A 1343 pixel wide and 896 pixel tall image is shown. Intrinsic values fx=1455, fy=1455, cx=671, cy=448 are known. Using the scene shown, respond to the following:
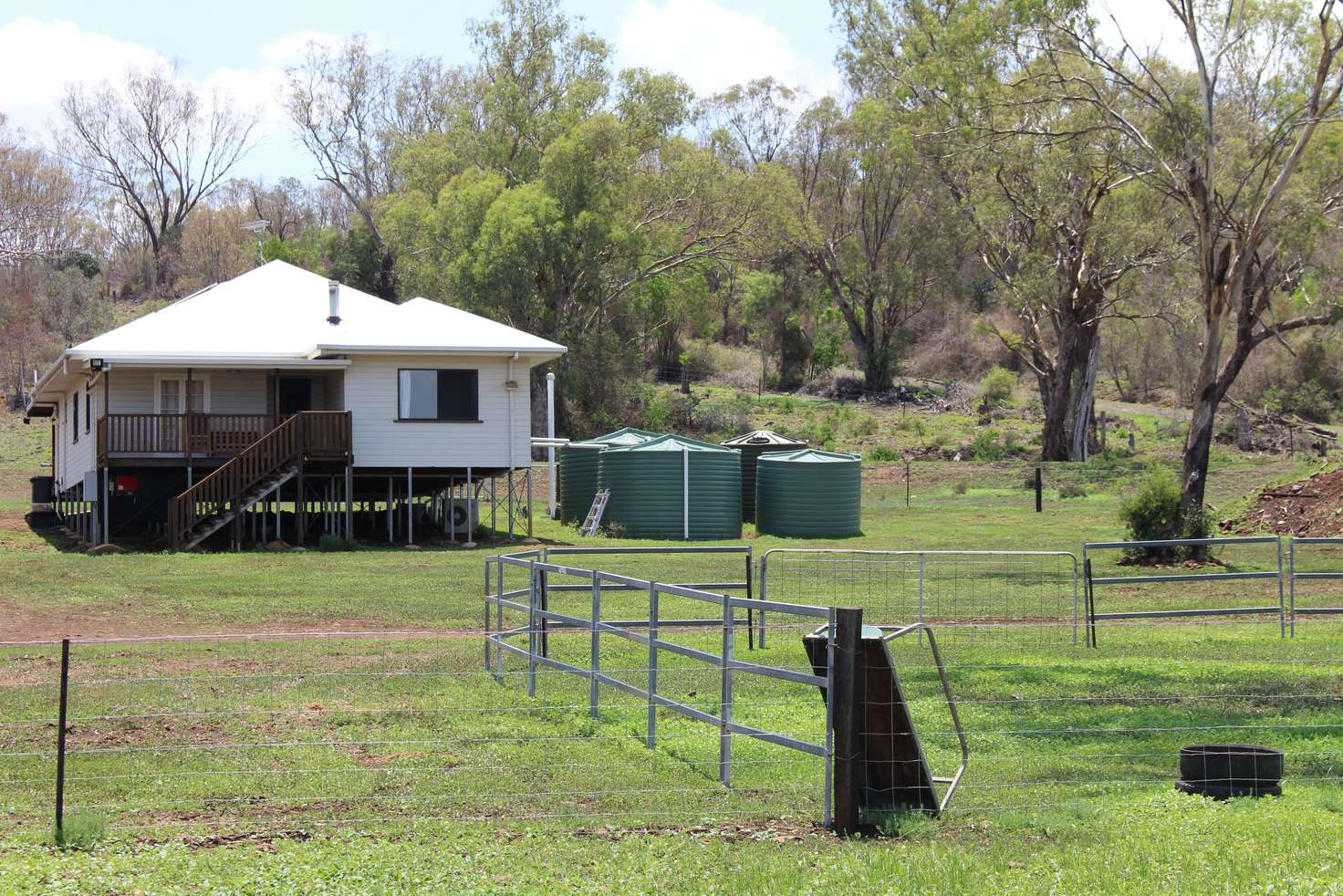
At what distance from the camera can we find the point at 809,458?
36.7 metres

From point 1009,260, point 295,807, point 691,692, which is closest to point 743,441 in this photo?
point 1009,260

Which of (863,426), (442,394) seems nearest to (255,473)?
(442,394)

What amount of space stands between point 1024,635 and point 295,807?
1118 centimetres

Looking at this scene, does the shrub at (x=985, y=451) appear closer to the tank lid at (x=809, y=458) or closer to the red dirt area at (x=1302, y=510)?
the tank lid at (x=809, y=458)

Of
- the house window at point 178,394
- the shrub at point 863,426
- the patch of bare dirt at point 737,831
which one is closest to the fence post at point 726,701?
the patch of bare dirt at point 737,831

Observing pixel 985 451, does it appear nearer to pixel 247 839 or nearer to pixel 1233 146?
pixel 1233 146

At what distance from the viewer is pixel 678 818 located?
8094 mm

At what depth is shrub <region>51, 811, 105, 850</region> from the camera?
24.6ft

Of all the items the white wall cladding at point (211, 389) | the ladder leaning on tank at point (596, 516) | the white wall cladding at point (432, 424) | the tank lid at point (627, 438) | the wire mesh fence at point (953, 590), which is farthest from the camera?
the tank lid at point (627, 438)

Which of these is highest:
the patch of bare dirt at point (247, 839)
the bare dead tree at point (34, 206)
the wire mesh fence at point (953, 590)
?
the bare dead tree at point (34, 206)

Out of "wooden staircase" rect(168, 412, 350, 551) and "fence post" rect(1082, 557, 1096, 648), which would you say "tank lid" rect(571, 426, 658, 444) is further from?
"fence post" rect(1082, 557, 1096, 648)

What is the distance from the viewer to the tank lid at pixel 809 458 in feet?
119

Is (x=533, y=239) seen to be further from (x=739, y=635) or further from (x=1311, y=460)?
(x=739, y=635)

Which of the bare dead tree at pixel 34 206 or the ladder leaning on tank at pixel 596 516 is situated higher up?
the bare dead tree at pixel 34 206
